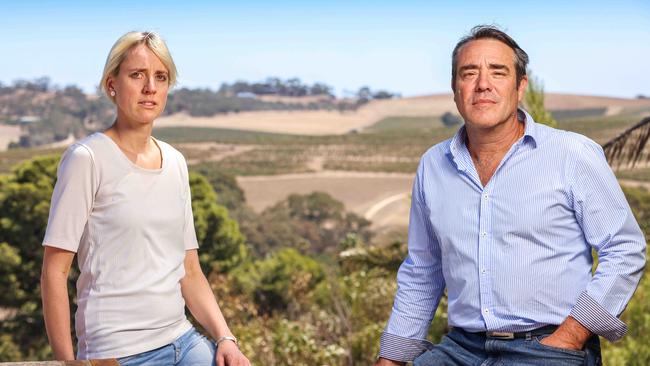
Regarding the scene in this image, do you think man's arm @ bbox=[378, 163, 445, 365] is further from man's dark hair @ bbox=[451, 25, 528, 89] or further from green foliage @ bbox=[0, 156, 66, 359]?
green foliage @ bbox=[0, 156, 66, 359]

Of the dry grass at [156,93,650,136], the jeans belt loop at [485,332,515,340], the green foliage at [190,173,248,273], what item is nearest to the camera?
the jeans belt loop at [485,332,515,340]

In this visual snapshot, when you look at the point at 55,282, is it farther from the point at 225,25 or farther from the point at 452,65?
the point at 225,25

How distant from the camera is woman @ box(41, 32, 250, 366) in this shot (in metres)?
2.19

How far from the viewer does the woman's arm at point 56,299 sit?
2191mm

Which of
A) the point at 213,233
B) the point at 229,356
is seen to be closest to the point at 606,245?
the point at 229,356

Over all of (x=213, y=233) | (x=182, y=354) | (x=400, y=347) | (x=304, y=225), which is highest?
(x=182, y=354)

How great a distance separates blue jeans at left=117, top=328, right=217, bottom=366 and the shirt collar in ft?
2.58

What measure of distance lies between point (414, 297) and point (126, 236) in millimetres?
834

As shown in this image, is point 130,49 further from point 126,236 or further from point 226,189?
point 226,189

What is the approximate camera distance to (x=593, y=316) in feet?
7.65

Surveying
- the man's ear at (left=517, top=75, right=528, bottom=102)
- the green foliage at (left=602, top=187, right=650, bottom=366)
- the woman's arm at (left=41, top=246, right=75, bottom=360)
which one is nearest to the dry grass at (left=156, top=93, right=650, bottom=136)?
the green foliage at (left=602, top=187, right=650, bottom=366)

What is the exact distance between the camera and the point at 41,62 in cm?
16775

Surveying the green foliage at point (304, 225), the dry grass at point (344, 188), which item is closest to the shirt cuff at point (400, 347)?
the green foliage at point (304, 225)

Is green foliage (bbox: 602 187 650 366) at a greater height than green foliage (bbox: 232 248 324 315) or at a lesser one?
greater
